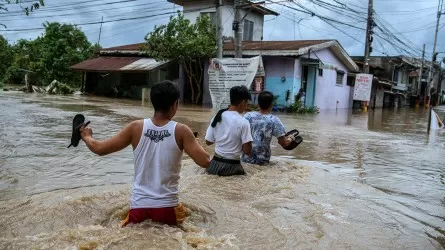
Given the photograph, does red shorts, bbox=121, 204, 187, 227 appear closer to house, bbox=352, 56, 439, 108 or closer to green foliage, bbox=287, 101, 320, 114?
green foliage, bbox=287, 101, 320, 114

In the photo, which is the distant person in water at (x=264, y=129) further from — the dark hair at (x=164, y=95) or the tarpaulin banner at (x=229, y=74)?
the tarpaulin banner at (x=229, y=74)

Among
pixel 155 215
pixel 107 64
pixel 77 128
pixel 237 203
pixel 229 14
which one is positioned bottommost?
pixel 237 203

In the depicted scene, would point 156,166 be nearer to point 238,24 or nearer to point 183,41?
point 238,24

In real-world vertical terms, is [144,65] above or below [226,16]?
below

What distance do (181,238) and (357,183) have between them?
12.6 ft

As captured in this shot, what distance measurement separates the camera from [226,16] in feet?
90.8

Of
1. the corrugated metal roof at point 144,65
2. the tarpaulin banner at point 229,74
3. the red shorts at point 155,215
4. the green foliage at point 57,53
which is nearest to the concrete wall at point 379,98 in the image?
the corrugated metal roof at point 144,65

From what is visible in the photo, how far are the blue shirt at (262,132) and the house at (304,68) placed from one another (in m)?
14.6

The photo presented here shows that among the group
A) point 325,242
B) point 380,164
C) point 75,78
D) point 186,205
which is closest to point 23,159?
point 186,205

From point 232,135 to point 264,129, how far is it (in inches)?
36.6

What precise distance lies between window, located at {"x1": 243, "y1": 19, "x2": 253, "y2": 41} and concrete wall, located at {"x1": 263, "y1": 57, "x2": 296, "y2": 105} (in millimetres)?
6833

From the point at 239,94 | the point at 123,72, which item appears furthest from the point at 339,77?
the point at 239,94

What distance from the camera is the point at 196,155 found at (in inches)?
124

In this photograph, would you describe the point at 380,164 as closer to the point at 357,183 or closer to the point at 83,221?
the point at 357,183
